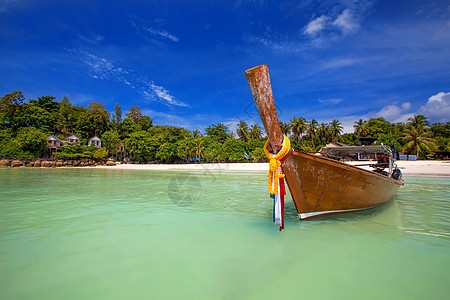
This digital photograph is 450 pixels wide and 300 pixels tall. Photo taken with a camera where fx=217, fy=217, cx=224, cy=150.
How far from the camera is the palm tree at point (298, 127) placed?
5316 cm

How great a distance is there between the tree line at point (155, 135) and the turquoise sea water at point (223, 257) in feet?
108

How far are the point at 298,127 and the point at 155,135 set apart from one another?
3354 centimetres

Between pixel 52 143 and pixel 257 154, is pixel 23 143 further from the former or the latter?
pixel 257 154

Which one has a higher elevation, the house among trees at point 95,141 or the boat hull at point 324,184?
the house among trees at point 95,141

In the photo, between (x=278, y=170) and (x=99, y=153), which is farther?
(x=99, y=153)

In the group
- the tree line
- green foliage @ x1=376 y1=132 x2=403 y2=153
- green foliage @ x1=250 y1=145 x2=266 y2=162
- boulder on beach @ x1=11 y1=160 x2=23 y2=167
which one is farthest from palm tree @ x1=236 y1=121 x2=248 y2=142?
boulder on beach @ x1=11 y1=160 x2=23 y2=167

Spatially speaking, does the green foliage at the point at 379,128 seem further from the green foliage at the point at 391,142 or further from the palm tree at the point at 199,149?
the palm tree at the point at 199,149

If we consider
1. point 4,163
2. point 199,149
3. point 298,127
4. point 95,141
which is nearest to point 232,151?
point 199,149

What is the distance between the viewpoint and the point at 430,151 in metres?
37.3

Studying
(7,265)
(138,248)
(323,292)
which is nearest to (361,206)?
(323,292)

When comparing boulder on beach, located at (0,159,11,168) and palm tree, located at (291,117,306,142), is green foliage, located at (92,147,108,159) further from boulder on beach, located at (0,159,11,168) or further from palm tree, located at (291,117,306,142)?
palm tree, located at (291,117,306,142)

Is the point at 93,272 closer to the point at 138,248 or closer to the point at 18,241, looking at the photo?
the point at 138,248

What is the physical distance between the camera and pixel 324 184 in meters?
4.54

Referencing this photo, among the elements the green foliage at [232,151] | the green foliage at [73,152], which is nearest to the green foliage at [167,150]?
the green foliage at [232,151]
